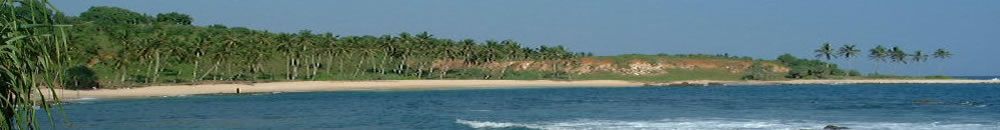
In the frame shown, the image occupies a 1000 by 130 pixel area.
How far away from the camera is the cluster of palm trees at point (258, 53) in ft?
393

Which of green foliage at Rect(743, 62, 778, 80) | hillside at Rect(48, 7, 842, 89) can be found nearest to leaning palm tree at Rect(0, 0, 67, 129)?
hillside at Rect(48, 7, 842, 89)

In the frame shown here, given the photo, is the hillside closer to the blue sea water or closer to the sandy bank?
the sandy bank

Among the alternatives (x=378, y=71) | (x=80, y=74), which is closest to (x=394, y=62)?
(x=378, y=71)

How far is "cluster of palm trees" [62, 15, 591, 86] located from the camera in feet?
393

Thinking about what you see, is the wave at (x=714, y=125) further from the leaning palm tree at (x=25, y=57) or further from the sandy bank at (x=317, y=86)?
the sandy bank at (x=317, y=86)

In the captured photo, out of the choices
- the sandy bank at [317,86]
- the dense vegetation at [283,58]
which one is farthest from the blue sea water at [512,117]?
the dense vegetation at [283,58]

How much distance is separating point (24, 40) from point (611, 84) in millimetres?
151422

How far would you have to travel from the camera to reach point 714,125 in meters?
48.2

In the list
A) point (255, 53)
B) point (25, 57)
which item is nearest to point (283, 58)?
point (255, 53)

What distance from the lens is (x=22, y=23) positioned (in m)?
9.60

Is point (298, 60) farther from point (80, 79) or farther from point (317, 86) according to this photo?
point (80, 79)

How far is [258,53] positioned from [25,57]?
4737 inches

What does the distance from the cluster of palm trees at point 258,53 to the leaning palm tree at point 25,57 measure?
340 feet

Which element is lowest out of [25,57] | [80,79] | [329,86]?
[329,86]
